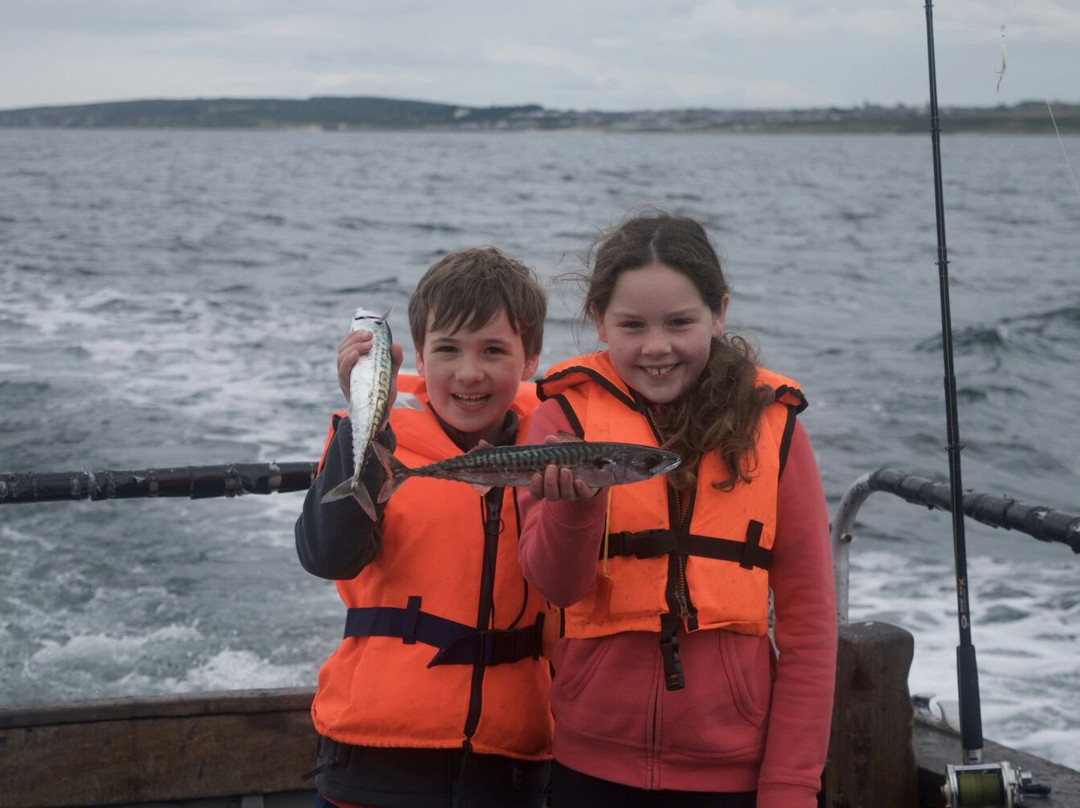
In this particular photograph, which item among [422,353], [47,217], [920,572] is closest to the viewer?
[422,353]

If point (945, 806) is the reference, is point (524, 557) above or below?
above

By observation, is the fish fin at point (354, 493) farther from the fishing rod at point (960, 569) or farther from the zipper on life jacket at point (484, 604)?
the fishing rod at point (960, 569)

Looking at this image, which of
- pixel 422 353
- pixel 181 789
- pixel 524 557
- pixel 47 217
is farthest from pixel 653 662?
pixel 47 217

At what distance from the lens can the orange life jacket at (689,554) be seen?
108 inches

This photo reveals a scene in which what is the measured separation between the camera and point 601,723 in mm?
2738

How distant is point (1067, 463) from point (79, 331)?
12751 millimetres

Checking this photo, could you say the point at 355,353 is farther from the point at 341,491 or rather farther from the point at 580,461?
the point at 580,461

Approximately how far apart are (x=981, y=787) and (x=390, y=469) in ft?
6.62

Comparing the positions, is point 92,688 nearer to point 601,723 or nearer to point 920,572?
point 601,723

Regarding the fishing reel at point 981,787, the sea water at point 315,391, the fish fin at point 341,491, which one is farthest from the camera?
the sea water at point 315,391

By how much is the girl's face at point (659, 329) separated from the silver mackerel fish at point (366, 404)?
2.01ft

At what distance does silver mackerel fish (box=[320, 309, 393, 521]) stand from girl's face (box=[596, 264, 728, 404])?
2.01 ft

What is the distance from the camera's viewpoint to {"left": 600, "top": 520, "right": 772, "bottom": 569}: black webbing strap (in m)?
2.80

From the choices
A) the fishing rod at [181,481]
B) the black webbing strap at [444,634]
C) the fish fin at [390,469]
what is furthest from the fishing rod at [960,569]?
the fishing rod at [181,481]
